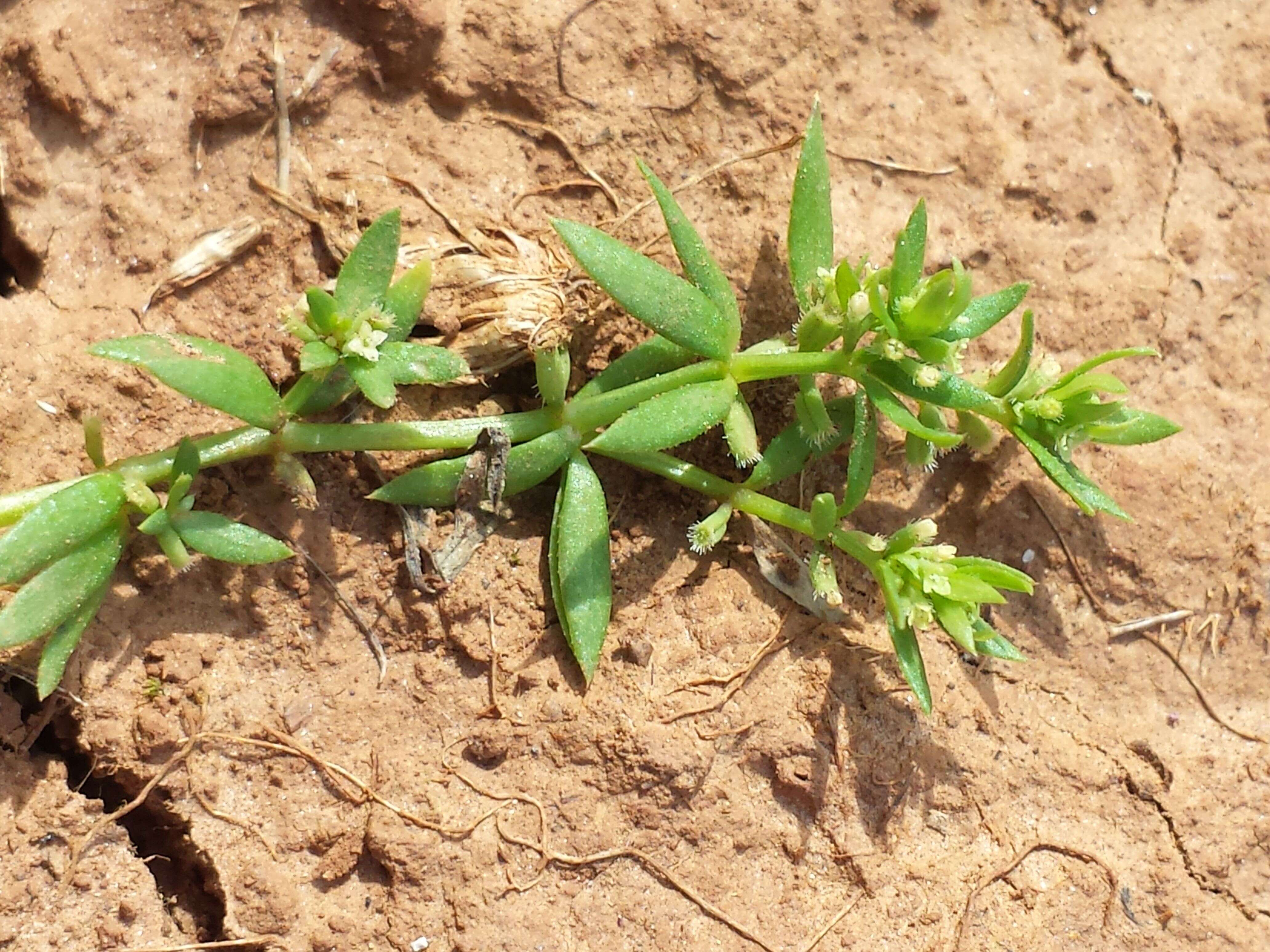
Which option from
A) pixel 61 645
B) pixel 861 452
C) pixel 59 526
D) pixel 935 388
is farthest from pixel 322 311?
pixel 935 388

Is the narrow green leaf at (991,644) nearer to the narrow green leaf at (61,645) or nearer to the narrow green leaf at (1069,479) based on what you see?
the narrow green leaf at (1069,479)

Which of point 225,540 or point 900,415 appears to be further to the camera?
point 900,415

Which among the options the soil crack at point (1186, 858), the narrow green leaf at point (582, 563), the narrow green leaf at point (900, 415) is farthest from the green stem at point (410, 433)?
the soil crack at point (1186, 858)

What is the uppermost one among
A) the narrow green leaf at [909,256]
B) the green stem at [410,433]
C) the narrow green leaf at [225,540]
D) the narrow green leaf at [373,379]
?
the narrow green leaf at [909,256]

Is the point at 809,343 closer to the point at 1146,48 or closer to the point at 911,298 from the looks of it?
the point at 911,298

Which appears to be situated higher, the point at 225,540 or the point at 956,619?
the point at 225,540

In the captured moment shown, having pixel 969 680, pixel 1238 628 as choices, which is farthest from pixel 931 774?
pixel 1238 628

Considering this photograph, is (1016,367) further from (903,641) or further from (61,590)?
(61,590)
